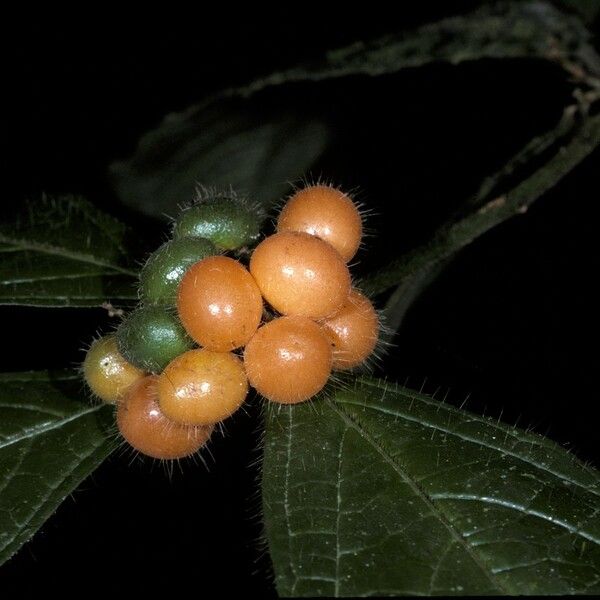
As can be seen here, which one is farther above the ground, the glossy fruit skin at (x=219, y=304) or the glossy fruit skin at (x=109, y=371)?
the glossy fruit skin at (x=219, y=304)

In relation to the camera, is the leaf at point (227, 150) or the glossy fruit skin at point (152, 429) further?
the leaf at point (227, 150)

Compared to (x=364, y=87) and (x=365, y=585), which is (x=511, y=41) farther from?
(x=365, y=585)

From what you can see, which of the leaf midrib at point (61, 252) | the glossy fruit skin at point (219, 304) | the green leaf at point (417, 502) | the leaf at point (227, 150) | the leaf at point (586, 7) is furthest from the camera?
the leaf at point (227, 150)

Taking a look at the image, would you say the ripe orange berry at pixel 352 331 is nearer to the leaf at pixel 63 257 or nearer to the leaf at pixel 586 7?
the leaf at pixel 63 257

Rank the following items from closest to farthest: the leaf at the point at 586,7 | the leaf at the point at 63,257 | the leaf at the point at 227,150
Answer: the leaf at the point at 63,257
the leaf at the point at 586,7
the leaf at the point at 227,150

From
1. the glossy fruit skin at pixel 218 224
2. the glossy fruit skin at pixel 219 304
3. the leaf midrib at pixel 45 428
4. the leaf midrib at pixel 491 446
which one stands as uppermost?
the glossy fruit skin at pixel 218 224

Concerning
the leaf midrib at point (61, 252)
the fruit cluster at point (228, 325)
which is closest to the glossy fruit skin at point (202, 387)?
the fruit cluster at point (228, 325)

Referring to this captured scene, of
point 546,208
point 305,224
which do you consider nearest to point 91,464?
point 305,224
